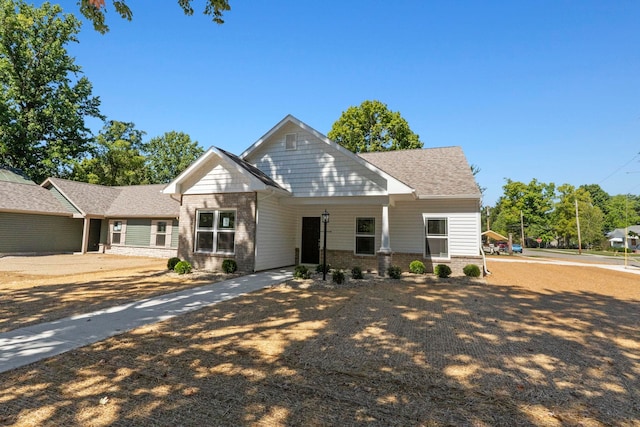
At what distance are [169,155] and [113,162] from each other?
9673 millimetres

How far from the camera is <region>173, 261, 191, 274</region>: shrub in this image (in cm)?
1194

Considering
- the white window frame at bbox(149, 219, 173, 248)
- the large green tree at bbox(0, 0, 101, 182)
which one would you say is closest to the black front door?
the white window frame at bbox(149, 219, 173, 248)

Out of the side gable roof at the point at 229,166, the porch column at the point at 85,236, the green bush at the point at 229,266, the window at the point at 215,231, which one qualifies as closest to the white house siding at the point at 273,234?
the side gable roof at the point at 229,166

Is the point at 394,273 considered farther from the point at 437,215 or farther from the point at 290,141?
the point at 290,141

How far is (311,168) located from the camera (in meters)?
13.4

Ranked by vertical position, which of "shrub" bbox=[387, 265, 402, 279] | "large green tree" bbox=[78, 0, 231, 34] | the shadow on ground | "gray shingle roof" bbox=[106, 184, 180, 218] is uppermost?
"large green tree" bbox=[78, 0, 231, 34]

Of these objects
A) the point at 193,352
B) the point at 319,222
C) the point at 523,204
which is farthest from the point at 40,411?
the point at 523,204

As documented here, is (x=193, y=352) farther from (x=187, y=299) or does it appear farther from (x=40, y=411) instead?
(x=187, y=299)

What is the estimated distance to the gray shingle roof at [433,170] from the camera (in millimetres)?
13099

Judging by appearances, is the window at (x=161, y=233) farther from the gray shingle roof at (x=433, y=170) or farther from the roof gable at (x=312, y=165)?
the gray shingle roof at (x=433, y=170)

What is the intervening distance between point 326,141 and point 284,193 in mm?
2861

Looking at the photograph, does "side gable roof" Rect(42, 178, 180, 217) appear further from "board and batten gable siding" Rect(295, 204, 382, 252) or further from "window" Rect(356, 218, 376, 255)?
"window" Rect(356, 218, 376, 255)

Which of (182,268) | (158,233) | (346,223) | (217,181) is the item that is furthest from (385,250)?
(158,233)

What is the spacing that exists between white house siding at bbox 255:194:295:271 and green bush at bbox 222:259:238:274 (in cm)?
86
